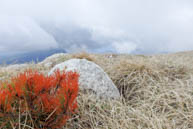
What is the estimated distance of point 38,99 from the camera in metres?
1.27

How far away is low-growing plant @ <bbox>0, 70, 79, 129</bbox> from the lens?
1122mm

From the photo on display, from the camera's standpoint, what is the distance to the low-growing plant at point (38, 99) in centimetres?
112

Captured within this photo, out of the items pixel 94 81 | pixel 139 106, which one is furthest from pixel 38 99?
pixel 139 106

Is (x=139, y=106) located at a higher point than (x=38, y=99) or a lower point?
lower

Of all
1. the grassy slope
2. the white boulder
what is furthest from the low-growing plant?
the white boulder

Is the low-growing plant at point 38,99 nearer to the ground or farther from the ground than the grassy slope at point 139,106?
farther from the ground

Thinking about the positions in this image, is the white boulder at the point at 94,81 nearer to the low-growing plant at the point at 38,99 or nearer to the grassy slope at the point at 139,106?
the grassy slope at the point at 139,106

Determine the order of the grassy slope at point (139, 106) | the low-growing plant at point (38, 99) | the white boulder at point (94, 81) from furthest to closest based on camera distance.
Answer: the white boulder at point (94, 81)
the grassy slope at point (139, 106)
the low-growing plant at point (38, 99)

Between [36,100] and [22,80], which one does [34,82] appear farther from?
[36,100]

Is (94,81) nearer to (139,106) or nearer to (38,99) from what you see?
(139,106)

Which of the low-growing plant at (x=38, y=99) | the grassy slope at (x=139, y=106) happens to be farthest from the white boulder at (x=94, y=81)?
the low-growing plant at (x=38, y=99)

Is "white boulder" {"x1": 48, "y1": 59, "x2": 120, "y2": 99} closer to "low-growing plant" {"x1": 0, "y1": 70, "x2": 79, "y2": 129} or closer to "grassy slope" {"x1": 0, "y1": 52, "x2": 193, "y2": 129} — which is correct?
"grassy slope" {"x1": 0, "y1": 52, "x2": 193, "y2": 129}

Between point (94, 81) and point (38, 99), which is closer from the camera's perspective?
point (38, 99)

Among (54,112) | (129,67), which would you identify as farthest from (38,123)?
(129,67)
